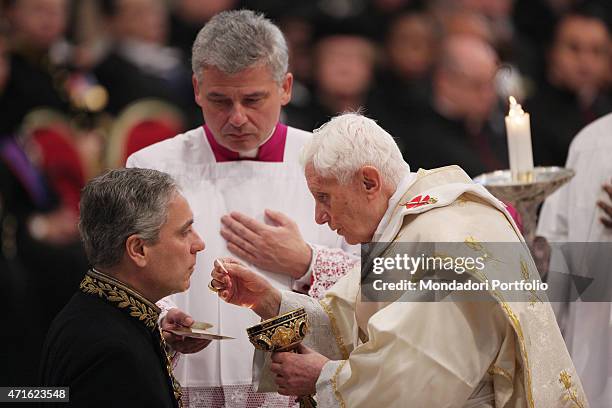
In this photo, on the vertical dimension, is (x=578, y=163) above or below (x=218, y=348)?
above

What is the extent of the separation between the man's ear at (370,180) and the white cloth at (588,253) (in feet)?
5.76

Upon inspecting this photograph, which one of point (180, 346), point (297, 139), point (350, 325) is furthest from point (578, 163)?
point (180, 346)

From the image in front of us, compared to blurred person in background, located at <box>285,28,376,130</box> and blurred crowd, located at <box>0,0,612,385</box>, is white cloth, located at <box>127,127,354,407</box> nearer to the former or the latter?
blurred crowd, located at <box>0,0,612,385</box>

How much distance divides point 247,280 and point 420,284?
2.44ft

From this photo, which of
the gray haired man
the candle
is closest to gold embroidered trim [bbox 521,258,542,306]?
the candle

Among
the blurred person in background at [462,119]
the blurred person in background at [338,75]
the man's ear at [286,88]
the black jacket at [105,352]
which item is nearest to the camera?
the black jacket at [105,352]

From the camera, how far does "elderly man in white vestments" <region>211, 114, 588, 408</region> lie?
354cm

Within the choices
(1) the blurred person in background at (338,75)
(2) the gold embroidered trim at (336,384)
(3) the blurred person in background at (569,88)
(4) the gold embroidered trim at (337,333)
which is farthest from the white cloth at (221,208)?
(3) the blurred person in background at (569,88)

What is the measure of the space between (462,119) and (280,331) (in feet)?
14.6

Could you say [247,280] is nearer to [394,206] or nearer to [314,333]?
[314,333]

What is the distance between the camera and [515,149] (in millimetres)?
4664

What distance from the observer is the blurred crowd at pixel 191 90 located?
7242 millimetres

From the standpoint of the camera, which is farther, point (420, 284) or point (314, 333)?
point (314, 333)

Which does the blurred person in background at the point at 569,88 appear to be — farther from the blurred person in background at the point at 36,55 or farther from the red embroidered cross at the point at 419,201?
the red embroidered cross at the point at 419,201
